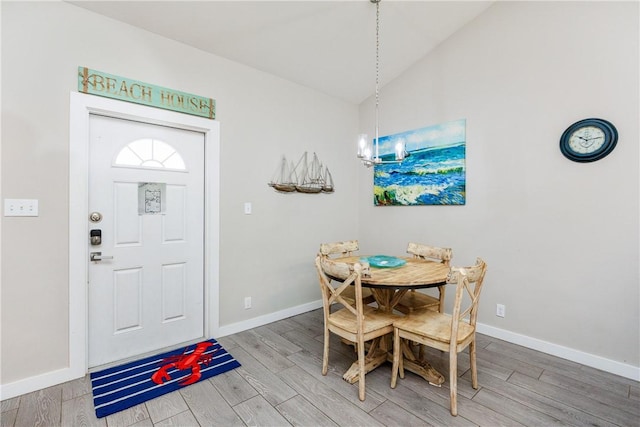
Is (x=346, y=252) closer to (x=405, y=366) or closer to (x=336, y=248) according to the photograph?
(x=336, y=248)

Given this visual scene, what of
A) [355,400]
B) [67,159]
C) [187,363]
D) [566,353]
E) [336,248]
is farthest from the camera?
[336,248]

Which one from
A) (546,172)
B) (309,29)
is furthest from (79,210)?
(546,172)

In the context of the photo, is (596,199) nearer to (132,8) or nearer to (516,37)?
(516,37)

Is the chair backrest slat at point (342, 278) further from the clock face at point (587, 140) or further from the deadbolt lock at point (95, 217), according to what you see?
the clock face at point (587, 140)

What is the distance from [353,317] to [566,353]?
1854 millimetres

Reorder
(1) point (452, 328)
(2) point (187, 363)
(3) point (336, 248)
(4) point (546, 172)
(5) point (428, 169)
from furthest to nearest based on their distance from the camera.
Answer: (5) point (428, 169) → (3) point (336, 248) → (4) point (546, 172) → (2) point (187, 363) → (1) point (452, 328)

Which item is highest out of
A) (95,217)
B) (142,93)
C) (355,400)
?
(142,93)

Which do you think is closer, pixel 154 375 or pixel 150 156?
pixel 154 375

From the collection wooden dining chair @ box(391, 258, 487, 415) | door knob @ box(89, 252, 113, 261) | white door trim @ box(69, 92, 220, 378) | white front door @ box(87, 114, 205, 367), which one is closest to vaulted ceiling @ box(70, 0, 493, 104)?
white door trim @ box(69, 92, 220, 378)

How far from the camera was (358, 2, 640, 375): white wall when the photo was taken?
2.27 meters

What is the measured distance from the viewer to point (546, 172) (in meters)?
2.61

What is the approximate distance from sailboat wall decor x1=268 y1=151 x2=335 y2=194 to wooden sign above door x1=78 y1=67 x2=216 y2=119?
0.89 metres

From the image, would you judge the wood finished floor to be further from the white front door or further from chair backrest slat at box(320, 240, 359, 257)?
chair backrest slat at box(320, 240, 359, 257)

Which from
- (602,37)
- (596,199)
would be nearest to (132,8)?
(602,37)
